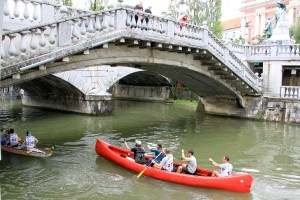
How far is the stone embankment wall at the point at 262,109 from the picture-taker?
820 inches

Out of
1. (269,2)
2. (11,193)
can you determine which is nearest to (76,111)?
(11,193)

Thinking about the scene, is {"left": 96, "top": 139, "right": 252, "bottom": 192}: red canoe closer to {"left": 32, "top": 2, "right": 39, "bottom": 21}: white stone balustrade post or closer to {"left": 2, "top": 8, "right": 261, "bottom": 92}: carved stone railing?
{"left": 2, "top": 8, "right": 261, "bottom": 92}: carved stone railing

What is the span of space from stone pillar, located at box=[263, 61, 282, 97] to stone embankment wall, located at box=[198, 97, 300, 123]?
45cm

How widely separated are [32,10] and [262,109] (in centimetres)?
1587

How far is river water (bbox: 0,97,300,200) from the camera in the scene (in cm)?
955

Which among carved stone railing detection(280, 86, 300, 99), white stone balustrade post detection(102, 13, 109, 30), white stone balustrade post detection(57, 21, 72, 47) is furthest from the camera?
carved stone railing detection(280, 86, 300, 99)

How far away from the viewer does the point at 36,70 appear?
1092 centimetres

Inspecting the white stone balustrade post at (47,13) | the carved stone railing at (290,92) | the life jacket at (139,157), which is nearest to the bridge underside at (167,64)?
the white stone balustrade post at (47,13)

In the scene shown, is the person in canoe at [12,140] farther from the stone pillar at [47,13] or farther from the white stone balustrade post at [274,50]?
the white stone balustrade post at [274,50]

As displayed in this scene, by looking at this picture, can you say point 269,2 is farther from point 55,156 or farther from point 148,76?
point 55,156

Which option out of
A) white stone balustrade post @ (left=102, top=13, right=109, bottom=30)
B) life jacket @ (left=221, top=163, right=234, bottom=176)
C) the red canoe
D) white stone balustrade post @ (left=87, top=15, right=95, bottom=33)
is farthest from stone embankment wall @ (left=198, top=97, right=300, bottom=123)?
white stone balustrade post @ (left=87, top=15, right=95, bottom=33)

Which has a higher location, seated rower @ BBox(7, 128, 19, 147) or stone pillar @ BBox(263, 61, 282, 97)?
stone pillar @ BBox(263, 61, 282, 97)

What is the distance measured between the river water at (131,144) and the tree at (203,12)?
48.7 feet

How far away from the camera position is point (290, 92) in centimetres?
2100
